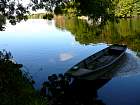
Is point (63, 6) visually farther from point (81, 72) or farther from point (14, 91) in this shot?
point (81, 72)

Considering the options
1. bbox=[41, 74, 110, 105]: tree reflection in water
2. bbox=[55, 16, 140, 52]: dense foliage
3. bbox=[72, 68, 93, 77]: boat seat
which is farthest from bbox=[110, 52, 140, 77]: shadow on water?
bbox=[72, 68, 93, 77]: boat seat

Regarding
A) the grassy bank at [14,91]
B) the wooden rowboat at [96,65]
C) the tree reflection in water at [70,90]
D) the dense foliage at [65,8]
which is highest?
the dense foliage at [65,8]

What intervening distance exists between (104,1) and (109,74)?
18309mm

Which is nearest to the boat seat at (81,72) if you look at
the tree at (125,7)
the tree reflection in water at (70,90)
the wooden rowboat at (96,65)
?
the wooden rowboat at (96,65)

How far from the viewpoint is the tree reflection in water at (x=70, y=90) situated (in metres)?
23.9

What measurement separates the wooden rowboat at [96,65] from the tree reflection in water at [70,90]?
0.68 metres

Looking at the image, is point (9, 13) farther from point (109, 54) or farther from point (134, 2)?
point (134, 2)

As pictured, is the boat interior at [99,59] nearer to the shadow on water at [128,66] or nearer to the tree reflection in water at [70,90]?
the shadow on water at [128,66]

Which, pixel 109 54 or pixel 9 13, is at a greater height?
pixel 9 13

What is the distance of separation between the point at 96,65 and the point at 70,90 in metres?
6.75

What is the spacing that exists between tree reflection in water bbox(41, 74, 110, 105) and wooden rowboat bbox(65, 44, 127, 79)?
0.68m

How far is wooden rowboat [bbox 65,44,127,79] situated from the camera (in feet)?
92.0

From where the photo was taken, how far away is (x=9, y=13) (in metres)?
17.9

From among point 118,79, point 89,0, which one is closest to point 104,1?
point 89,0
